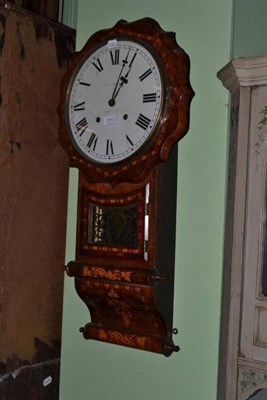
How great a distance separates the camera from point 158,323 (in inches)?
66.6

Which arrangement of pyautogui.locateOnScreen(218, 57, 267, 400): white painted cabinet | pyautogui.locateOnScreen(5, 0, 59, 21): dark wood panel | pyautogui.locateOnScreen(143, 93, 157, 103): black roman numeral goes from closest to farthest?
pyautogui.locateOnScreen(218, 57, 267, 400): white painted cabinet < pyautogui.locateOnScreen(143, 93, 157, 103): black roman numeral < pyautogui.locateOnScreen(5, 0, 59, 21): dark wood panel

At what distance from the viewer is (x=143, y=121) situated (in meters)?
1.66

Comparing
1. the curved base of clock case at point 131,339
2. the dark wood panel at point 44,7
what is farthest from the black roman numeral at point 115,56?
the curved base of clock case at point 131,339

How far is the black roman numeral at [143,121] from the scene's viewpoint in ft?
5.41

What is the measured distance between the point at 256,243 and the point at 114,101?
2.17 feet

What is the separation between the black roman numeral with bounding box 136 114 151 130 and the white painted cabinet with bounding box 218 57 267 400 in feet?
0.93

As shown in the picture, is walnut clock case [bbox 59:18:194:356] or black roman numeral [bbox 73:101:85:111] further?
black roman numeral [bbox 73:101:85:111]

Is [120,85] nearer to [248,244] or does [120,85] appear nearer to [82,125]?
[82,125]

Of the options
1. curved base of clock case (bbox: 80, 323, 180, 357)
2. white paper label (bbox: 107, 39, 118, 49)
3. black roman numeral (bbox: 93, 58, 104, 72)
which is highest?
white paper label (bbox: 107, 39, 118, 49)

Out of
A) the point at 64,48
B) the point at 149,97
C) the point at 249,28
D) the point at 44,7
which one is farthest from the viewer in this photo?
the point at 44,7

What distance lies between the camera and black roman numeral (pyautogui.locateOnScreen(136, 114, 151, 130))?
165cm

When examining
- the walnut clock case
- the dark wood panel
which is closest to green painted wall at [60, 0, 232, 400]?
the walnut clock case

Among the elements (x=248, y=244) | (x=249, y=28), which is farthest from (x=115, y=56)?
(x=248, y=244)

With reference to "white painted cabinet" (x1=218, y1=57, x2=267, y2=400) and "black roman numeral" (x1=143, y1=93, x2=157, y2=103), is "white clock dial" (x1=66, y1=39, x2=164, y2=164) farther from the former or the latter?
"white painted cabinet" (x1=218, y1=57, x2=267, y2=400)
